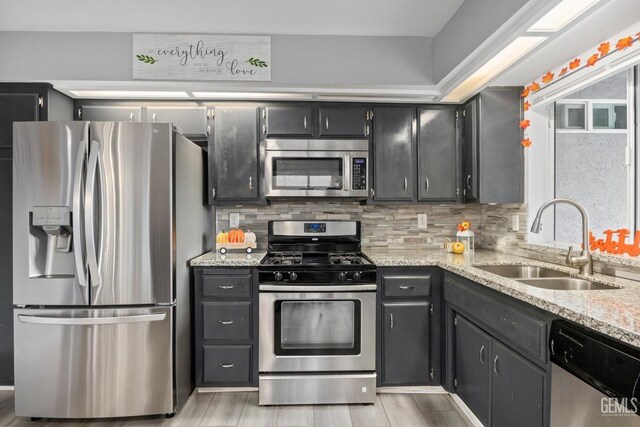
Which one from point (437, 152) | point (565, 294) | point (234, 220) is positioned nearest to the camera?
point (565, 294)

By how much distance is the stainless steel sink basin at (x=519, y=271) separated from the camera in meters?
2.24

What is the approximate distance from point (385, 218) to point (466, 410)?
157 cm

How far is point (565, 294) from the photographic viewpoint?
5.00 feet

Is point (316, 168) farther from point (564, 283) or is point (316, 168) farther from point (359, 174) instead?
point (564, 283)

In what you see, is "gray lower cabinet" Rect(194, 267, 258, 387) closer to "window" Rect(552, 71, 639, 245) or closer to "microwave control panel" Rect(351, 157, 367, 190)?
"microwave control panel" Rect(351, 157, 367, 190)

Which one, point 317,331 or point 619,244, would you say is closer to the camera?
point 619,244

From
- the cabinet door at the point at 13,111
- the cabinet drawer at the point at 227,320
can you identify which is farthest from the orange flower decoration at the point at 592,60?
the cabinet door at the point at 13,111

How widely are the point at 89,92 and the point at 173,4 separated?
3.11 ft

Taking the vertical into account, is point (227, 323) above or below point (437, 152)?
below

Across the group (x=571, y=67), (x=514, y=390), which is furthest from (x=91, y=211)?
(x=571, y=67)

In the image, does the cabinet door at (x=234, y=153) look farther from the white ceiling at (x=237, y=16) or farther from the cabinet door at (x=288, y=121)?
the white ceiling at (x=237, y=16)

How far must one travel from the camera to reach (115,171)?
2186mm

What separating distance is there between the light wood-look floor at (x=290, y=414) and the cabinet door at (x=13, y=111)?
177 centimetres

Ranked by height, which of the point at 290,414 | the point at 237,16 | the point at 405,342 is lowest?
the point at 290,414
